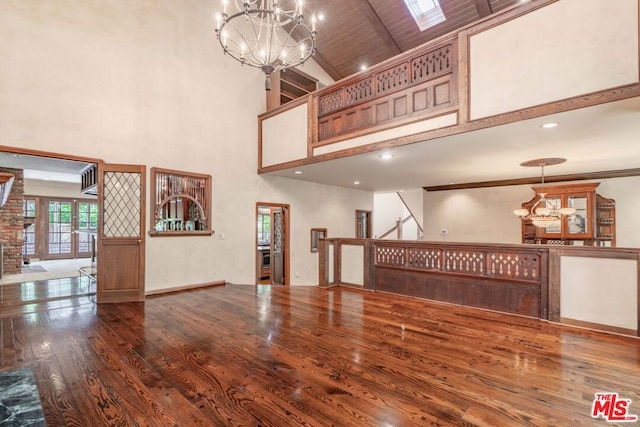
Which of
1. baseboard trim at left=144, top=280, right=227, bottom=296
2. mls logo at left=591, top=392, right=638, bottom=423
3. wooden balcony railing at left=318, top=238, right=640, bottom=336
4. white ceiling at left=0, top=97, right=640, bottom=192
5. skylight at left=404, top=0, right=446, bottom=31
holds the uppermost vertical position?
skylight at left=404, top=0, right=446, bottom=31

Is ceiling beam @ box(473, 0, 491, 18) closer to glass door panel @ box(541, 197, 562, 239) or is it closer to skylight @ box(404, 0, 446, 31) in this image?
skylight @ box(404, 0, 446, 31)

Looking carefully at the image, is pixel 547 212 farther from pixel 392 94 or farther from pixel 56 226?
pixel 56 226

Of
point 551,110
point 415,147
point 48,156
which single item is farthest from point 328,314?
point 48,156

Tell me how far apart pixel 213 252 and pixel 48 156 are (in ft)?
9.32

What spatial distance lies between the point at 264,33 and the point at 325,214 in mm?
4540

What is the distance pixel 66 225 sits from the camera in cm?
1044

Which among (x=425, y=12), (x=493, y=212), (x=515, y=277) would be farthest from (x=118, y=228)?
(x=493, y=212)

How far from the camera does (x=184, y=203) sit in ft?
19.0

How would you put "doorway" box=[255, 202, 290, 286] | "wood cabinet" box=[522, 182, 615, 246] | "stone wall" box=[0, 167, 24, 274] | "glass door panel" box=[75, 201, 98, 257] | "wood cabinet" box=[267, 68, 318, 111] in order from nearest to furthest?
"wood cabinet" box=[522, 182, 615, 246] → "wood cabinet" box=[267, 68, 318, 111] → "stone wall" box=[0, 167, 24, 274] → "doorway" box=[255, 202, 290, 286] → "glass door panel" box=[75, 201, 98, 257]

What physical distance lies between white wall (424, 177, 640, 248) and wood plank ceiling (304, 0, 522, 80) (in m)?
3.89

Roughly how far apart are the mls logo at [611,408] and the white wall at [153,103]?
546 cm

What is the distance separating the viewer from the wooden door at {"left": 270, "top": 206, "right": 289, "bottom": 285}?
7.16 metres

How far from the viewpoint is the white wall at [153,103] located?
13.5ft

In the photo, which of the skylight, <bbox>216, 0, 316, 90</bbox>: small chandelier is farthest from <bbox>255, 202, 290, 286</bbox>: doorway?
the skylight
